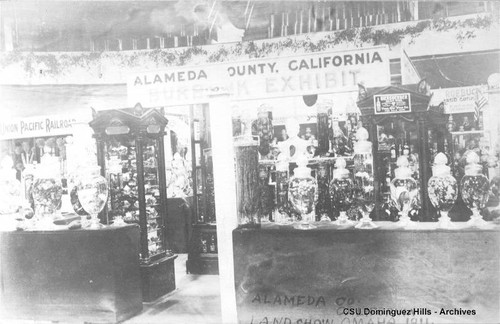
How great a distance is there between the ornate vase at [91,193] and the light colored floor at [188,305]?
674 millimetres

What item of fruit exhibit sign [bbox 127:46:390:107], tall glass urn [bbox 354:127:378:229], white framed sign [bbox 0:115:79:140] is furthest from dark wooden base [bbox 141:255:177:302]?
tall glass urn [bbox 354:127:378:229]

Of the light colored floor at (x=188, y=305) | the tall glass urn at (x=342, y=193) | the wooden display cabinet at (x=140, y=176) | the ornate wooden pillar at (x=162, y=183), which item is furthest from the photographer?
the ornate wooden pillar at (x=162, y=183)

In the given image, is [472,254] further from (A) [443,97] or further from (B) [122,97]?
(B) [122,97]

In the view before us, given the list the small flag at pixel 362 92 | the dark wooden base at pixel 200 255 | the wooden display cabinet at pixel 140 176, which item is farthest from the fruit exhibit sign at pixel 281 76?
the dark wooden base at pixel 200 255

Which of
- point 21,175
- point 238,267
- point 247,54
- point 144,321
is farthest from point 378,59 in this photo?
point 21,175

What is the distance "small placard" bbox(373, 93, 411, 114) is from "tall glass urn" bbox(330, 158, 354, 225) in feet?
1.67

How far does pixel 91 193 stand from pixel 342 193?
5.02ft

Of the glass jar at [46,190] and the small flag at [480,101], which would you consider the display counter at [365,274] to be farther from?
the glass jar at [46,190]

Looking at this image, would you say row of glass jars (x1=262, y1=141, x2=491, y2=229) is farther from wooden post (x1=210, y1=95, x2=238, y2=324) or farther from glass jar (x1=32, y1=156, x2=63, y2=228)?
glass jar (x1=32, y1=156, x2=63, y2=228)

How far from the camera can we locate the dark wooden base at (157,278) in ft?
9.82

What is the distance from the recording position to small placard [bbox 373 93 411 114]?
243 cm

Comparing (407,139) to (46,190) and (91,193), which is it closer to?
(91,193)

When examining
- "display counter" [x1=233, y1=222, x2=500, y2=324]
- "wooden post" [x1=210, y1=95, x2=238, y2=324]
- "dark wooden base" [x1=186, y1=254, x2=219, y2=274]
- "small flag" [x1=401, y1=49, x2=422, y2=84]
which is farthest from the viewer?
"dark wooden base" [x1=186, y1=254, x2=219, y2=274]

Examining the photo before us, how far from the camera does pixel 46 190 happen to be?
103 inches
